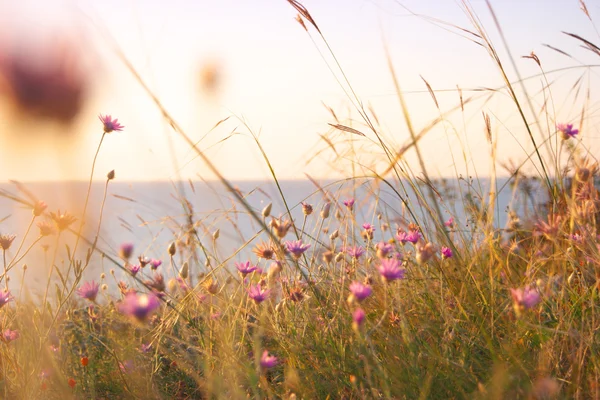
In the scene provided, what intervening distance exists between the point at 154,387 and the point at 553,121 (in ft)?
4.43

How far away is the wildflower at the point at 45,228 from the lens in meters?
1.50

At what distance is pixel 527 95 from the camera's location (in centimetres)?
158

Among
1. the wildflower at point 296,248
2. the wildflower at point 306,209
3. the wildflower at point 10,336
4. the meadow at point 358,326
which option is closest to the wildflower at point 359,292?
the meadow at point 358,326

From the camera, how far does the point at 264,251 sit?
54.9 inches

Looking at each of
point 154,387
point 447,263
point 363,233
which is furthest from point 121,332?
point 447,263

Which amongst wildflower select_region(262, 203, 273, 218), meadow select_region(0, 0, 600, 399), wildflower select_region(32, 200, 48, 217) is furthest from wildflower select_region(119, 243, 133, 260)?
wildflower select_region(262, 203, 273, 218)

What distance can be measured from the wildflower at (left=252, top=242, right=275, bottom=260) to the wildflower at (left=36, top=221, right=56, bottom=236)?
569 mm

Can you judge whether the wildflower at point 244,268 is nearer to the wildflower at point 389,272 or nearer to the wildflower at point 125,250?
the wildflower at point 125,250

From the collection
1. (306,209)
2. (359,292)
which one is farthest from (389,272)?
(306,209)

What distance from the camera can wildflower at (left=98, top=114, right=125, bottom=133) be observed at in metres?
1.71

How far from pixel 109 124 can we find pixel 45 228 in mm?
392

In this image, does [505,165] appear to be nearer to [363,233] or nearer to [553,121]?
[553,121]

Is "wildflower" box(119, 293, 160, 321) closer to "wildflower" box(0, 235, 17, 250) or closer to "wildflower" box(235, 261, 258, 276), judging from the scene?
"wildflower" box(235, 261, 258, 276)

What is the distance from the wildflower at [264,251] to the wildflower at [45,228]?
0.57 metres
